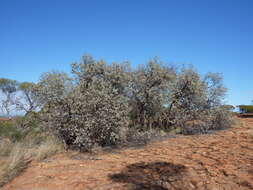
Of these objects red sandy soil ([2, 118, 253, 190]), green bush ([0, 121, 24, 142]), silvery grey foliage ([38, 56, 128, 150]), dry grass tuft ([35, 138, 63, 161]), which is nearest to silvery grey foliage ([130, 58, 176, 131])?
silvery grey foliage ([38, 56, 128, 150])

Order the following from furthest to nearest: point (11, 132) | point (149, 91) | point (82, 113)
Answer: point (149, 91), point (11, 132), point (82, 113)

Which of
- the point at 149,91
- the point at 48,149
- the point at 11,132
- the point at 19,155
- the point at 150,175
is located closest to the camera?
the point at 150,175

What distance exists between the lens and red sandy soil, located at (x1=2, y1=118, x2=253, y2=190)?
320 centimetres

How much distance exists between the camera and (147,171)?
388 cm

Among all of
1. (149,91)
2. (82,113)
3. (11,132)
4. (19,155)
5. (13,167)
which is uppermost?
(149,91)

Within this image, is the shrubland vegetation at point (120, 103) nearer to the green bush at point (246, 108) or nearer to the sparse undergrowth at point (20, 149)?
the sparse undergrowth at point (20, 149)

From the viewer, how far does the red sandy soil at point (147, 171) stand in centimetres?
320

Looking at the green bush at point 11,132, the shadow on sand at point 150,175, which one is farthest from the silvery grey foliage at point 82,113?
the shadow on sand at point 150,175

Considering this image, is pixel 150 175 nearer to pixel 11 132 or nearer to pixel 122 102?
pixel 122 102

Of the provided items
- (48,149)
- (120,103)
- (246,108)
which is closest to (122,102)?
(120,103)

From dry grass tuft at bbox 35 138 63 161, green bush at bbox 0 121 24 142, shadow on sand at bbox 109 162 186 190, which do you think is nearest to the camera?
shadow on sand at bbox 109 162 186 190

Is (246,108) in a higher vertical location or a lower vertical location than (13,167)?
higher

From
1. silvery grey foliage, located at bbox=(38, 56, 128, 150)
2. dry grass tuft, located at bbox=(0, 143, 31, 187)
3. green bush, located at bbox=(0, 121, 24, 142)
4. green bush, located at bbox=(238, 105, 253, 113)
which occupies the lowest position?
dry grass tuft, located at bbox=(0, 143, 31, 187)

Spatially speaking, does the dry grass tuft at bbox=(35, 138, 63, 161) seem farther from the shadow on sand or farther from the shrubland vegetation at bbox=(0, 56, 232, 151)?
the shadow on sand
